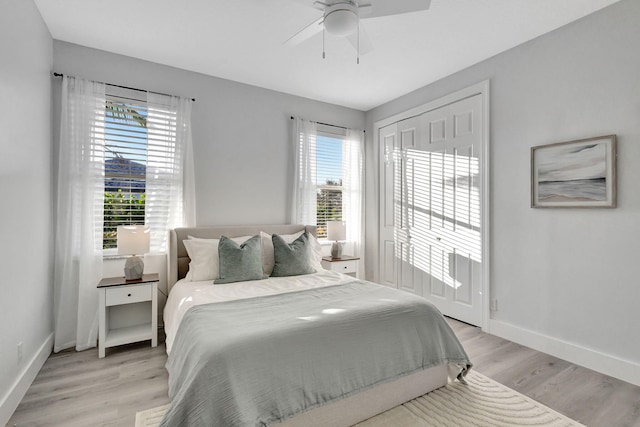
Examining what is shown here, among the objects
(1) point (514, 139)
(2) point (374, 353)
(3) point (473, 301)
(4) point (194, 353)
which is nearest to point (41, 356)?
(4) point (194, 353)

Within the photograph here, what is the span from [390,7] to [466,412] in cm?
261

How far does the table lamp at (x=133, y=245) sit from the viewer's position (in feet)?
9.07

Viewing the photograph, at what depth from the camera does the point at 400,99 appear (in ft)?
14.0

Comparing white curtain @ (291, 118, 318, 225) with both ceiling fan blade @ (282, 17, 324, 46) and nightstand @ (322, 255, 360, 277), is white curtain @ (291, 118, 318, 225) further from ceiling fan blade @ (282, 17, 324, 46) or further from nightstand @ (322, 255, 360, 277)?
ceiling fan blade @ (282, 17, 324, 46)

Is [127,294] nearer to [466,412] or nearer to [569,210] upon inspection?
[466,412]

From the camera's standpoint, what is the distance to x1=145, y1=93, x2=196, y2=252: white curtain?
3205mm

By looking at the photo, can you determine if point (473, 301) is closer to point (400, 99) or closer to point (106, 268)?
point (400, 99)

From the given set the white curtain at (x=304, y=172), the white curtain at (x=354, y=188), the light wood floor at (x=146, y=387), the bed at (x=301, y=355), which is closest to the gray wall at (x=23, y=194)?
the light wood floor at (x=146, y=387)

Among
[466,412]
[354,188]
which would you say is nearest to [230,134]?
[354,188]

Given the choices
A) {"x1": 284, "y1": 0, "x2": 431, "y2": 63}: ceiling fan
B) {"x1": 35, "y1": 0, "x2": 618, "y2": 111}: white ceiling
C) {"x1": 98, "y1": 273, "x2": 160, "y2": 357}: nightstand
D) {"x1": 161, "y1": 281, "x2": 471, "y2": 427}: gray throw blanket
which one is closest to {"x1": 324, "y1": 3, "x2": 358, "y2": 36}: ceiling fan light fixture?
{"x1": 284, "y1": 0, "x2": 431, "y2": 63}: ceiling fan

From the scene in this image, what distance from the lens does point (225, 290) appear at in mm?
2510

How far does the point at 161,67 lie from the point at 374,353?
3490 millimetres

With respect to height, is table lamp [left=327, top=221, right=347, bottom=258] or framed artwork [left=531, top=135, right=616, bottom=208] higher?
framed artwork [left=531, top=135, right=616, bottom=208]

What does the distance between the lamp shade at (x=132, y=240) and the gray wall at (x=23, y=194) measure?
0.56 meters
